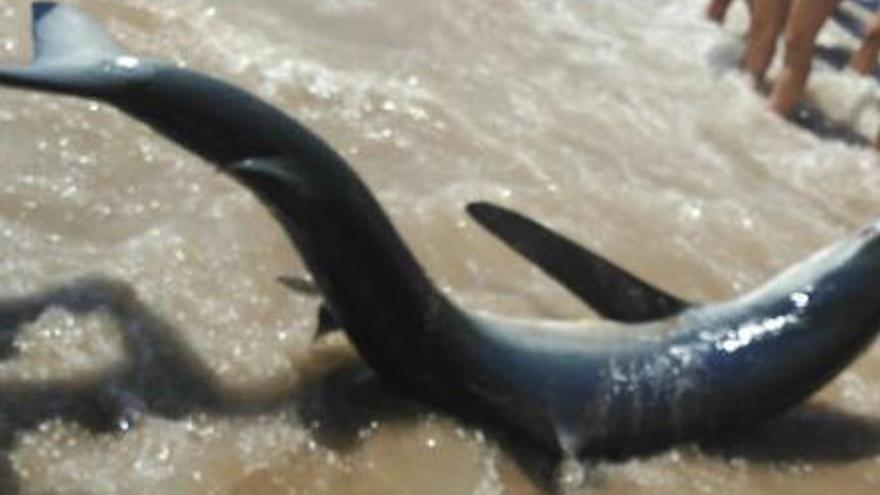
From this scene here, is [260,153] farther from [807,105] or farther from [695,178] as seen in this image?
[807,105]

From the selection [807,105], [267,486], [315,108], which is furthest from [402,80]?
[267,486]

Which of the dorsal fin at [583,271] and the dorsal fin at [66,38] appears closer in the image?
the dorsal fin at [66,38]

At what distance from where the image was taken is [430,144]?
533 cm

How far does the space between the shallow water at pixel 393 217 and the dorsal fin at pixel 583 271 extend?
37 cm

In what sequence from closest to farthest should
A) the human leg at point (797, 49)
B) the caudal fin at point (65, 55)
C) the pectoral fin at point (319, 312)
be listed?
the caudal fin at point (65, 55) → the pectoral fin at point (319, 312) → the human leg at point (797, 49)

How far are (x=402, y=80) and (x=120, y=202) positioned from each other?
155cm

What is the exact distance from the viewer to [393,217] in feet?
15.5

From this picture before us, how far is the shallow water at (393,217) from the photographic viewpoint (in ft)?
12.3

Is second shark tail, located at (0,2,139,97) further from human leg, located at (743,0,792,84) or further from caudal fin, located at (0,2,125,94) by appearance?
human leg, located at (743,0,792,84)

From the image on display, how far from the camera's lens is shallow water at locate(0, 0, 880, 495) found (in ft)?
12.3

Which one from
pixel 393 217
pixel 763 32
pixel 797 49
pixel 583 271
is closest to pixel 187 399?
pixel 583 271

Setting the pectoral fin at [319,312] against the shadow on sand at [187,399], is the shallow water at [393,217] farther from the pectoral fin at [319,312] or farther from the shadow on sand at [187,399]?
the pectoral fin at [319,312]

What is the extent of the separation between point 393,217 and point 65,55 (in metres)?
1.40

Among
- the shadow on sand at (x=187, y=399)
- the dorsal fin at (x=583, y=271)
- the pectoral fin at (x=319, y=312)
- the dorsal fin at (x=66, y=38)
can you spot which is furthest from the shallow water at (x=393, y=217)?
the dorsal fin at (x=66, y=38)
